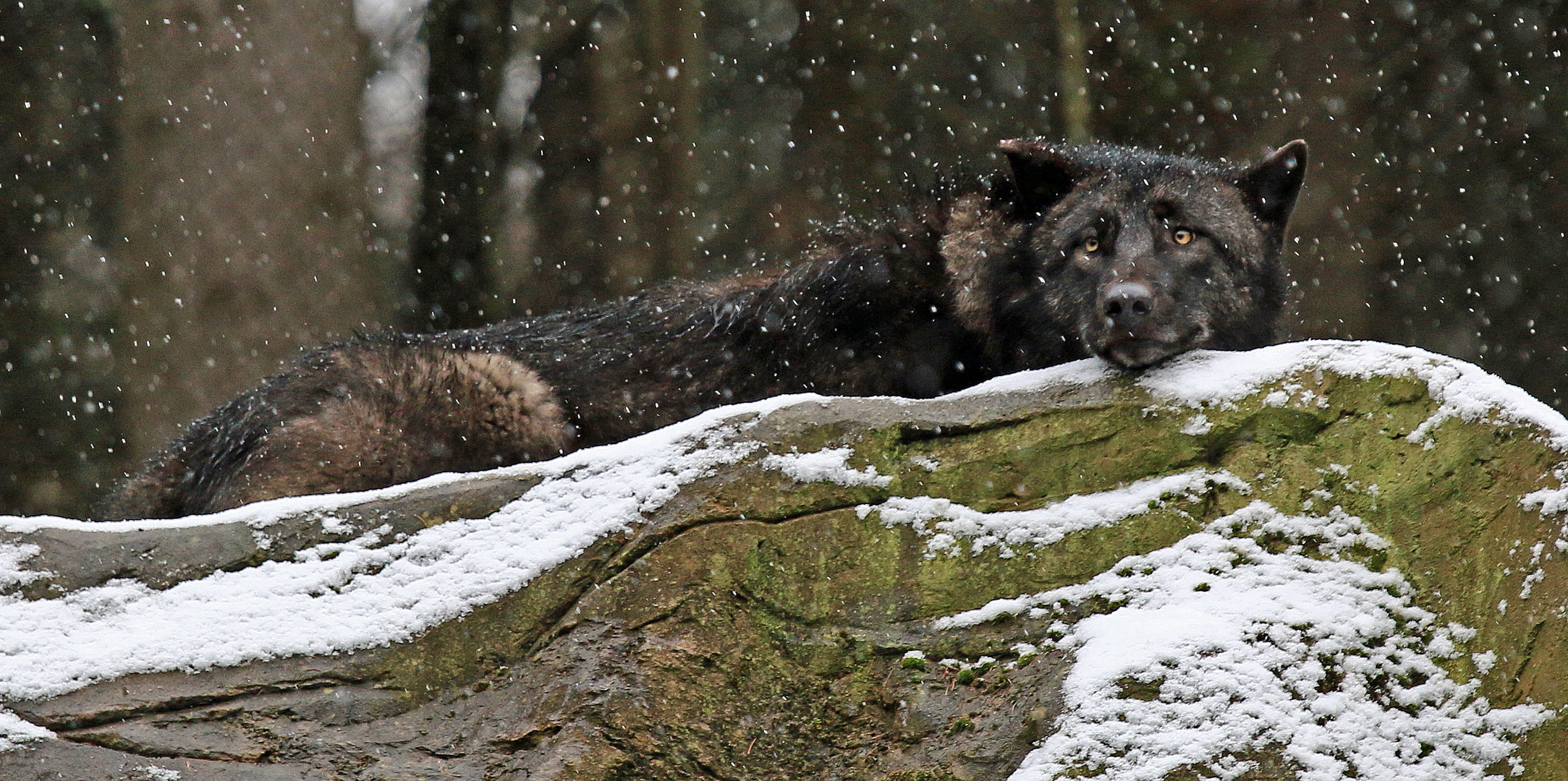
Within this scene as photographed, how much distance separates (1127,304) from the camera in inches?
170

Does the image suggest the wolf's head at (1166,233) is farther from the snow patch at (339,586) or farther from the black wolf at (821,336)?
the snow patch at (339,586)

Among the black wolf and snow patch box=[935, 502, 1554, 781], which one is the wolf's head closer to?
the black wolf

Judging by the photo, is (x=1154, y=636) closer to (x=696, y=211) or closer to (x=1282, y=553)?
(x=1282, y=553)

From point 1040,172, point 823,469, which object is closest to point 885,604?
point 823,469

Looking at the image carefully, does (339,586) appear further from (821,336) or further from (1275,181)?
(1275,181)

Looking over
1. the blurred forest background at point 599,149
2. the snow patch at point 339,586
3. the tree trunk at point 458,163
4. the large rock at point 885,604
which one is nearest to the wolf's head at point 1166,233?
the large rock at point 885,604

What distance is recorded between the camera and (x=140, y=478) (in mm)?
5551

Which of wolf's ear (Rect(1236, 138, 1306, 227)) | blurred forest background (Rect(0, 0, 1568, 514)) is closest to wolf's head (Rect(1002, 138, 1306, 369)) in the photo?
wolf's ear (Rect(1236, 138, 1306, 227))

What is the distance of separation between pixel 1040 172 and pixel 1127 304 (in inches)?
48.3

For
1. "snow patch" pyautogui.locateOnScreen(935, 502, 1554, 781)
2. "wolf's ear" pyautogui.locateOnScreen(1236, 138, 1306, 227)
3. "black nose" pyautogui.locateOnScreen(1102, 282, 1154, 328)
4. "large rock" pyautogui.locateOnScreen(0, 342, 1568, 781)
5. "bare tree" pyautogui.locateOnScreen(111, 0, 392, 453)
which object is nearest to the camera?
"snow patch" pyautogui.locateOnScreen(935, 502, 1554, 781)

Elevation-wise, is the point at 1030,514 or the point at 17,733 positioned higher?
the point at 1030,514

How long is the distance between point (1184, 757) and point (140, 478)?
14.3 feet

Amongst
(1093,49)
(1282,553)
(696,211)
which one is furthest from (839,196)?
(1282,553)

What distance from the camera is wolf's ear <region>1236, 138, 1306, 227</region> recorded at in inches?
208
